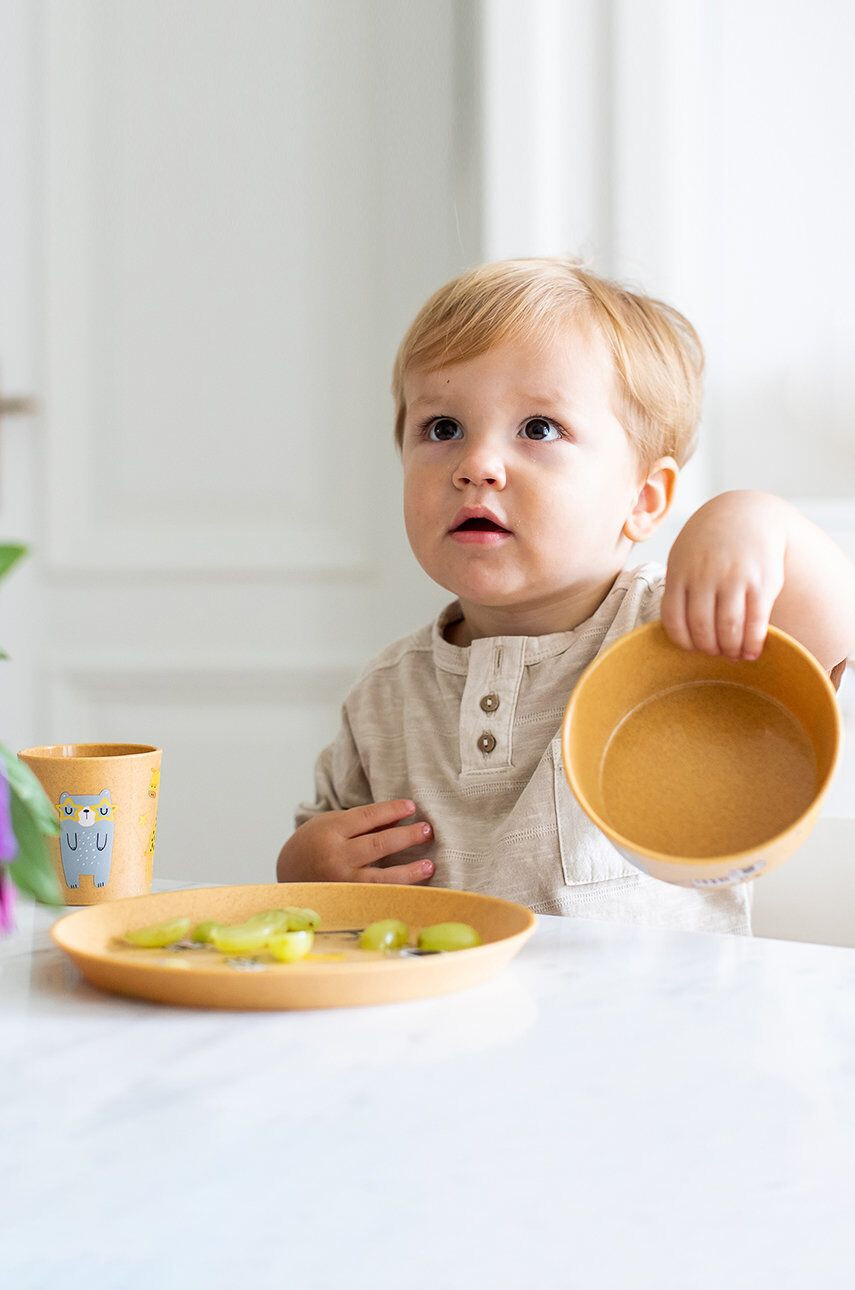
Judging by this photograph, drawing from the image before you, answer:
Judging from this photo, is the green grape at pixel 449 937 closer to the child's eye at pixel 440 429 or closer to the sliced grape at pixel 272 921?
the sliced grape at pixel 272 921

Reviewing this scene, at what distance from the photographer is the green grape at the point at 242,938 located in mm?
585

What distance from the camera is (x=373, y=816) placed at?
39.9 inches

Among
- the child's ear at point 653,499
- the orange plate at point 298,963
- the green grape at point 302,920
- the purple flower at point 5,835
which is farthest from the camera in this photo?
the child's ear at point 653,499

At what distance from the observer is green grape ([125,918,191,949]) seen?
60cm

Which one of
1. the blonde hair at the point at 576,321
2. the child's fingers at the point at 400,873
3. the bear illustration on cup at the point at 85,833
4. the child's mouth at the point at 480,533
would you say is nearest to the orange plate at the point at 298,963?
the bear illustration on cup at the point at 85,833

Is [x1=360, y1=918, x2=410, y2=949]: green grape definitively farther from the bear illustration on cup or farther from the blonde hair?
the blonde hair

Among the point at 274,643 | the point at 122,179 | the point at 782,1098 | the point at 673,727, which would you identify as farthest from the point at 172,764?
the point at 782,1098

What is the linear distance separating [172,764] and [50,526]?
45 centimetres

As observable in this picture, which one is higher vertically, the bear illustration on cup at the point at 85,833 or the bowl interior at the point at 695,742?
the bowl interior at the point at 695,742

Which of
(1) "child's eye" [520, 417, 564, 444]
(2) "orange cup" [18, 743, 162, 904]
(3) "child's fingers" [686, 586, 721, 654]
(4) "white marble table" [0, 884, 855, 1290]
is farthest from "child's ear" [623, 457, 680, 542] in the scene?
(4) "white marble table" [0, 884, 855, 1290]

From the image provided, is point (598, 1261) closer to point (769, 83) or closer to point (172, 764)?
point (769, 83)

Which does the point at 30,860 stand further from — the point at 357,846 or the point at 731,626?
the point at 357,846

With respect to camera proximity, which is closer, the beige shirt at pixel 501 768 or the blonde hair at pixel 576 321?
the beige shirt at pixel 501 768

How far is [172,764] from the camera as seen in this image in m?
2.15
